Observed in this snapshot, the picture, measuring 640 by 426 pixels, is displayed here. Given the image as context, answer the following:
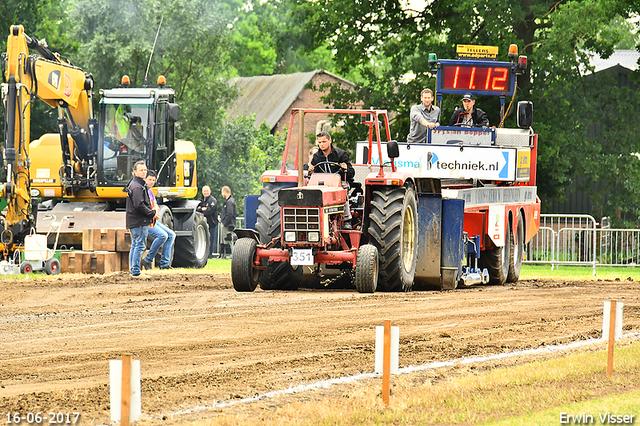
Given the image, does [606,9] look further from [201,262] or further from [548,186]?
[201,262]

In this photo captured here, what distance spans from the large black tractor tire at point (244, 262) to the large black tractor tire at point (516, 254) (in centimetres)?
612

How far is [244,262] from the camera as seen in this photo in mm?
14883

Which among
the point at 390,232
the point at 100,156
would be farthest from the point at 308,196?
the point at 100,156

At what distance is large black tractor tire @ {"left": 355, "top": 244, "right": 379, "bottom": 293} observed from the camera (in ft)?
47.4

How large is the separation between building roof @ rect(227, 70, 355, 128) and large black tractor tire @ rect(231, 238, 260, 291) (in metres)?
49.4

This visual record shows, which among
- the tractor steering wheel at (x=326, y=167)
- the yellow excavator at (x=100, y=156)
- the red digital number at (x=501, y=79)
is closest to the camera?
the tractor steering wheel at (x=326, y=167)

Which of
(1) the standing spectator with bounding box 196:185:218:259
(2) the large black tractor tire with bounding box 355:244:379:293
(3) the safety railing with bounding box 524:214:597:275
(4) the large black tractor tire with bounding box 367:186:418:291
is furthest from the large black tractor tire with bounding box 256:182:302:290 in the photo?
(1) the standing spectator with bounding box 196:185:218:259

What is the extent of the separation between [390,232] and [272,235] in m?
1.66

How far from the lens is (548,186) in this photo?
3216cm

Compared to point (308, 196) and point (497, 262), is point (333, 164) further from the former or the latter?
point (497, 262)

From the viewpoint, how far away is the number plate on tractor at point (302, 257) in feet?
46.6

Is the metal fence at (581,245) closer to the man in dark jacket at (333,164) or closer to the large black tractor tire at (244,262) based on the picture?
the man in dark jacket at (333,164)

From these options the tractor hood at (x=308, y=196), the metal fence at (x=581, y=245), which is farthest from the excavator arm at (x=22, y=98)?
the metal fence at (x=581, y=245)

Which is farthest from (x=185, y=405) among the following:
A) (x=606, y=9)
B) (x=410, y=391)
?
(x=606, y=9)
